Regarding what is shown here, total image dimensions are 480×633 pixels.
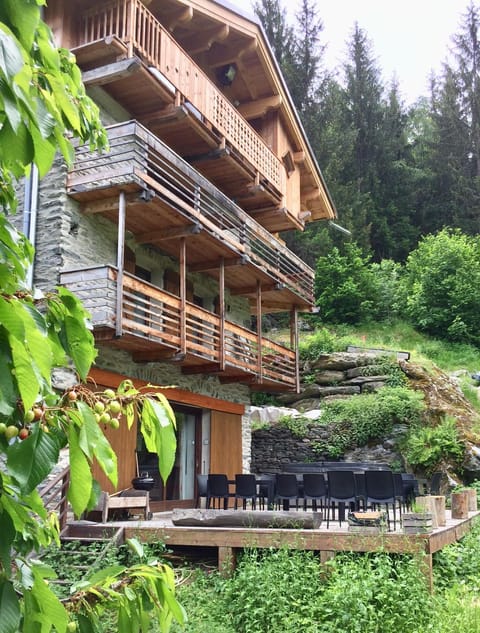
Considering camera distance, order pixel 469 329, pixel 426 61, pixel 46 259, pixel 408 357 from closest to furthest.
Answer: pixel 46 259 → pixel 408 357 → pixel 469 329 → pixel 426 61

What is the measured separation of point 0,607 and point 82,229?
35.2 feet

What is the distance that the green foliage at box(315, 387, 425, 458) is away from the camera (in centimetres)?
1905

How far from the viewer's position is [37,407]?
5.18ft

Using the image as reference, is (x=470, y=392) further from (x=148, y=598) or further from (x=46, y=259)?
(x=148, y=598)

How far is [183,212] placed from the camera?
12344 millimetres

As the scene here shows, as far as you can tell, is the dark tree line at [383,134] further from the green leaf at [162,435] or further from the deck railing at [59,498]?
the green leaf at [162,435]

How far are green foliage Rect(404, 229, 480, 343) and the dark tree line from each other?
489cm

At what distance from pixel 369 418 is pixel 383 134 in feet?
84.6

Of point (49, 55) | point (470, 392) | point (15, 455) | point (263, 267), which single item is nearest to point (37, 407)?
point (15, 455)

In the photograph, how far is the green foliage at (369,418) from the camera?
62.5ft

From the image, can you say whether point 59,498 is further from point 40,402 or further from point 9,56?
point 9,56

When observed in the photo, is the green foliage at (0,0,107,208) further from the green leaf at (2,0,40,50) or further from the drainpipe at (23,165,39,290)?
the drainpipe at (23,165,39,290)

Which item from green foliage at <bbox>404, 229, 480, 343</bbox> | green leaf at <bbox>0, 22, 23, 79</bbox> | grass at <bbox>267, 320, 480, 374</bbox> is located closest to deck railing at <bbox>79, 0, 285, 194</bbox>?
green leaf at <bbox>0, 22, 23, 79</bbox>

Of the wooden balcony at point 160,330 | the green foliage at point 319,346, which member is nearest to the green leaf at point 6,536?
the wooden balcony at point 160,330
